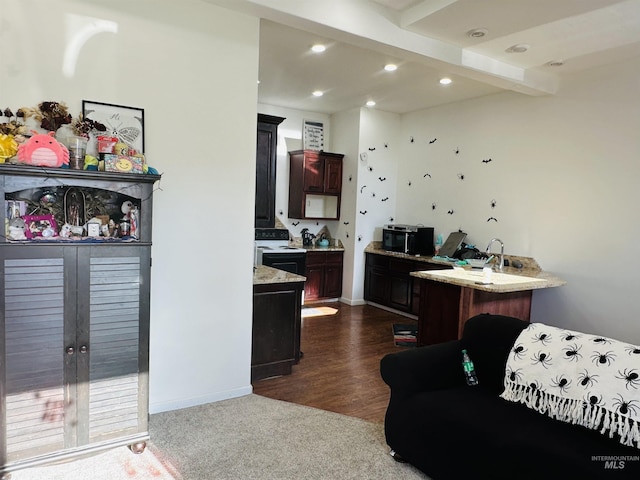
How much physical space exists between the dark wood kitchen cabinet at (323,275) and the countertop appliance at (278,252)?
11.2 inches

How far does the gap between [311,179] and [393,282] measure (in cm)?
199

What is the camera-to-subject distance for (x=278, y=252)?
18.8 ft

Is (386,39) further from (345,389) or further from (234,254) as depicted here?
(345,389)

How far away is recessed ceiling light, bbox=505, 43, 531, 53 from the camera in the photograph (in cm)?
353

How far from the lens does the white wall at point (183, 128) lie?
2.39 metres

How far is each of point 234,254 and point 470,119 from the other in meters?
3.93

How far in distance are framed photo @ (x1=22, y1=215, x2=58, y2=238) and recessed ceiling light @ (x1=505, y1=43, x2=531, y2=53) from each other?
3.74 meters

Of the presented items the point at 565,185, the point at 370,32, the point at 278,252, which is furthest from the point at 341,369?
the point at 565,185

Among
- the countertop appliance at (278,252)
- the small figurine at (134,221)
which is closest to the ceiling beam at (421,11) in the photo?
the small figurine at (134,221)

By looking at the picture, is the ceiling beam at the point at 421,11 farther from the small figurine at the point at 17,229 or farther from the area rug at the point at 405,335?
the area rug at the point at 405,335

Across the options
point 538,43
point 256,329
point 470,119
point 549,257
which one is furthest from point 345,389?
point 470,119

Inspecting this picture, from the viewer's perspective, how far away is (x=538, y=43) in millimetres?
3525

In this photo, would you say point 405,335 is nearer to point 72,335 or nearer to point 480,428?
point 480,428

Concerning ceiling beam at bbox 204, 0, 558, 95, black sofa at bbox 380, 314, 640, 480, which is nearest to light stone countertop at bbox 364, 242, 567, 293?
black sofa at bbox 380, 314, 640, 480
